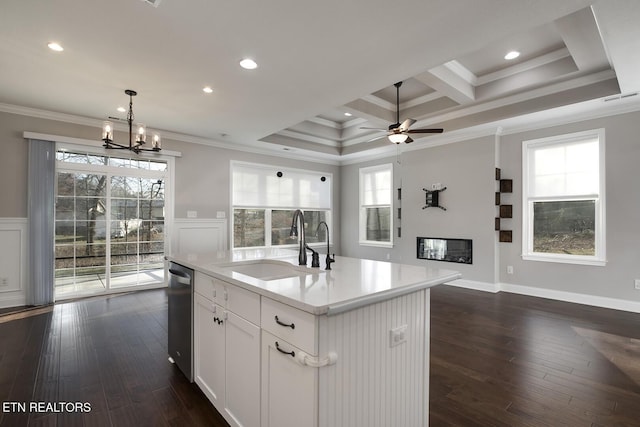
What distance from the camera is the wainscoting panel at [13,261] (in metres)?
4.11

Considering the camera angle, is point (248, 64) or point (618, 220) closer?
point (248, 64)

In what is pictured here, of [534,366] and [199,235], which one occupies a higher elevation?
[199,235]

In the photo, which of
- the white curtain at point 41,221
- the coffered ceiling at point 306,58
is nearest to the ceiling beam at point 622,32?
the coffered ceiling at point 306,58

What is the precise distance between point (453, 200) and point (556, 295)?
6.92 feet

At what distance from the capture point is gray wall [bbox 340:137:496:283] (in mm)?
5141

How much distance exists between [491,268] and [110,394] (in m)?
5.29

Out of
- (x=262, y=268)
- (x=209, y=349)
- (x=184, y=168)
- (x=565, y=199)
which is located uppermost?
(x=184, y=168)

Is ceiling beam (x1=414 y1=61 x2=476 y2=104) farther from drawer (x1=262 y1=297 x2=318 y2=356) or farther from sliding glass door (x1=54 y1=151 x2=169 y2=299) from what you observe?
sliding glass door (x1=54 y1=151 x2=169 y2=299)

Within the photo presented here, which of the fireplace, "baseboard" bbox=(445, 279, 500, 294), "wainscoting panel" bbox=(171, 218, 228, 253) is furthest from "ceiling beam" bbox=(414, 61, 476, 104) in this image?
"wainscoting panel" bbox=(171, 218, 228, 253)

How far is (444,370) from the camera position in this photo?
98.3 inches

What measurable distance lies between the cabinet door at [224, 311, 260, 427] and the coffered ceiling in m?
2.15

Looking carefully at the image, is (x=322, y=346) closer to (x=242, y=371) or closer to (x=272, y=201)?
(x=242, y=371)

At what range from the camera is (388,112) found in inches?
206

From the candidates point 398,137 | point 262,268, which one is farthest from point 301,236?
point 398,137
